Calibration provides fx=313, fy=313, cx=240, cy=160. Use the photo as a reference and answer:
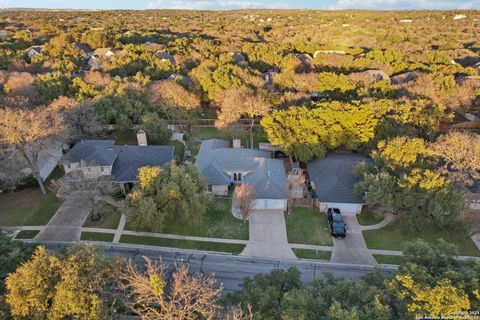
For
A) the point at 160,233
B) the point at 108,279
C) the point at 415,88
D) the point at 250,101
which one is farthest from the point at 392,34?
the point at 108,279

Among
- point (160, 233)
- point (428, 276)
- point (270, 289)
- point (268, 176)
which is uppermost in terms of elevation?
point (428, 276)

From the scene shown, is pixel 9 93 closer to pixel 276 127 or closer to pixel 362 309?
pixel 276 127

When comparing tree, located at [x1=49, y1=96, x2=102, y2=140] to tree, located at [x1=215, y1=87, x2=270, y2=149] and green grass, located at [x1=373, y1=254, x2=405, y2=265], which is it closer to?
tree, located at [x1=215, y1=87, x2=270, y2=149]

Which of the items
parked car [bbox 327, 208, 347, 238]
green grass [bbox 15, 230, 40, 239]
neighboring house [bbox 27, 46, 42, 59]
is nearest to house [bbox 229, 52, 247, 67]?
neighboring house [bbox 27, 46, 42, 59]

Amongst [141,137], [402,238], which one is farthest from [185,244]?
Result: [402,238]

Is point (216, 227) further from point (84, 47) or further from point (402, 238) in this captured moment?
point (84, 47)

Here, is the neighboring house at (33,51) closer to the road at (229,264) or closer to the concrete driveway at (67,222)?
the concrete driveway at (67,222)
